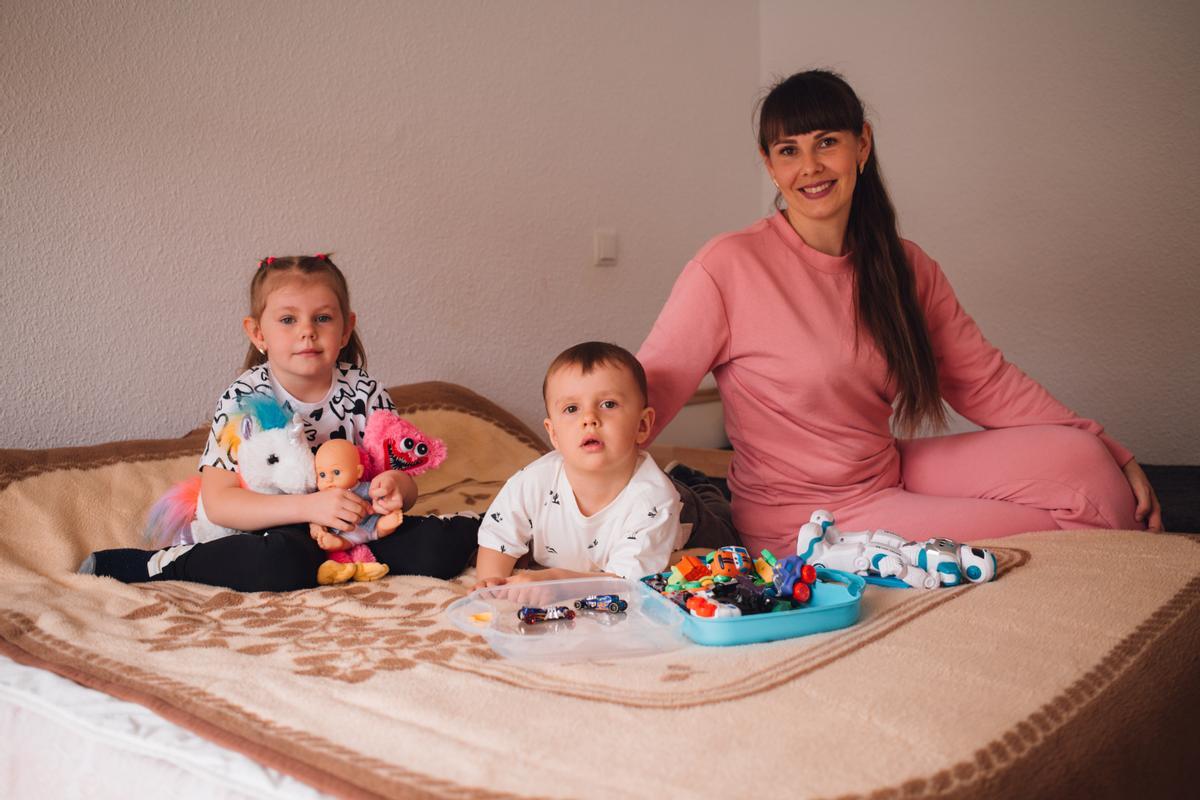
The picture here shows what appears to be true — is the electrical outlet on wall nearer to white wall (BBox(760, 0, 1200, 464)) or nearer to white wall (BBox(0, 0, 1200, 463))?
white wall (BBox(0, 0, 1200, 463))

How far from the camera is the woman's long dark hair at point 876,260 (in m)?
1.60

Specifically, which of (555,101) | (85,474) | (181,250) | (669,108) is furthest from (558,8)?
(85,474)

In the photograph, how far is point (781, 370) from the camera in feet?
5.20

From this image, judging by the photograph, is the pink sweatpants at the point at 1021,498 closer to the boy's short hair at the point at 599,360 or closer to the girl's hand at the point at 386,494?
the boy's short hair at the point at 599,360

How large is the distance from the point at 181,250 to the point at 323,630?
3.37ft

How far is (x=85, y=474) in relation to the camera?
1657mm

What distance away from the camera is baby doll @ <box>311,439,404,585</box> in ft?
4.89

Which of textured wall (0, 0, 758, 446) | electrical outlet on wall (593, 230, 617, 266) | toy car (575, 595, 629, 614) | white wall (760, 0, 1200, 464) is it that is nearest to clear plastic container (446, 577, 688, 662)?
toy car (575, 595, 629, 614)

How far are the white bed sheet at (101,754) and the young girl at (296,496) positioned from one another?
374 mm

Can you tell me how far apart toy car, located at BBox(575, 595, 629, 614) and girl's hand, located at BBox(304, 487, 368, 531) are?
44cm

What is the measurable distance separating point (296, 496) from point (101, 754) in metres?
0.61

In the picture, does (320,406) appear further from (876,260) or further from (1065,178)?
(1065,178)

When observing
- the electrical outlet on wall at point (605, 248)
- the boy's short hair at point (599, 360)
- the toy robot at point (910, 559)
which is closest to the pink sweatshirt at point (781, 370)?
the boy's short hair at point (599, 360)

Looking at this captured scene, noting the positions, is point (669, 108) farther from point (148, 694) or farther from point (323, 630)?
point (148, 694)
